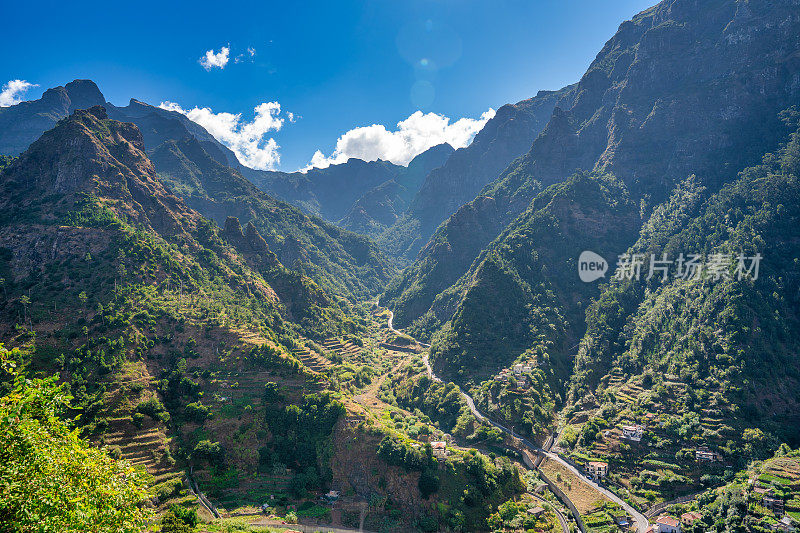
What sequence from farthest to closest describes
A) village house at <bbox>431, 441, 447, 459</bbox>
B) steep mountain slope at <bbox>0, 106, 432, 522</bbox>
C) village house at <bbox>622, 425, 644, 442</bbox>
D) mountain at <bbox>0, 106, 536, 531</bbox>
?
village house at <bbox>622, 425, 644, 442</bbox> < village house at <bbox>431, 441, 447, 459</bbox> < steep mountain slope at <bbox>0, 106, 432, 522</bbox> < mountain at <bbox>0, 106, 536, 531</bbox>

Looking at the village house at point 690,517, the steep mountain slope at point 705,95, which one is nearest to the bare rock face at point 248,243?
the steep mountain slope at point 705,95

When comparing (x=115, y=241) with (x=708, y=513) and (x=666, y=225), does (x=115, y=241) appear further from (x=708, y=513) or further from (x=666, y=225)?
(x=666, y=225)

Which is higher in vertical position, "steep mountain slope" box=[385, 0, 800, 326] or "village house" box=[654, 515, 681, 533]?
"steep mountain slope" box=[385, 0, 800, 326]

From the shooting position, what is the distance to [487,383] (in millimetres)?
112188

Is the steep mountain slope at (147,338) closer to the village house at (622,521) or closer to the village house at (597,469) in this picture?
the village house at (622,521)

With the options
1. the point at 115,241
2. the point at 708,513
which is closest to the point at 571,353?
the point at 708,513

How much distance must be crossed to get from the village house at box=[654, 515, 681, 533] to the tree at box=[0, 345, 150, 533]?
84853 mm

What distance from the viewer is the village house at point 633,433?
84.2m

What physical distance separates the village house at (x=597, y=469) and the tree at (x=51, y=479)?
9229cm

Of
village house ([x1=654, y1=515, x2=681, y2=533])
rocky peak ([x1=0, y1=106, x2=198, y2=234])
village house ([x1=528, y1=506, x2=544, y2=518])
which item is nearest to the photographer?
village house ([x1=654, y1=515, x2=681, y2=533])

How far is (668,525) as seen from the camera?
65250 mm

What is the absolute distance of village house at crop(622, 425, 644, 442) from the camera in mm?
84188

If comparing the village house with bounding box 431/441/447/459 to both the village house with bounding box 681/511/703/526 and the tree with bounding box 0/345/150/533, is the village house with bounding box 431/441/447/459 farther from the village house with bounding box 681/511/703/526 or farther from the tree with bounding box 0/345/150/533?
the tree with bounding box 0/345/150/533

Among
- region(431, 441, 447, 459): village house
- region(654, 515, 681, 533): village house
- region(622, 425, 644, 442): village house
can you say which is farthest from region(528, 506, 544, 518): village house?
region(622, 425, 644, 442): village house
